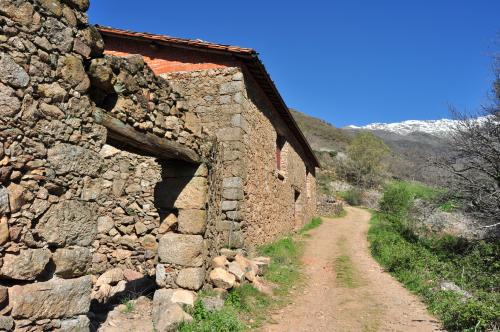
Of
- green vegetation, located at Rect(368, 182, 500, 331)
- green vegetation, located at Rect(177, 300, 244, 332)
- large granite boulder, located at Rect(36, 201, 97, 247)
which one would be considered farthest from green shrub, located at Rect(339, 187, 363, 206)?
large granite boulder, located at Rect(36, 201, 97, 247)

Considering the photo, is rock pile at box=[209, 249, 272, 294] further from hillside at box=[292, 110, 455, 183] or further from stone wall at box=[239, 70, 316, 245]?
hillside at box=[292, 110, 455, 183]

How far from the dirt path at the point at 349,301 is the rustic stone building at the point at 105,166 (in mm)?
1588

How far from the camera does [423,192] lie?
81.8ft

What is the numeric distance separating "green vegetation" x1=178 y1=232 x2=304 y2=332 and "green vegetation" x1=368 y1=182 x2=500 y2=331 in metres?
2.38

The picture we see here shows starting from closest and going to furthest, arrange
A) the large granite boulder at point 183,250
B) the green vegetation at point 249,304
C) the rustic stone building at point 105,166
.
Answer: the rustic stone building at point 105,166 → the green vegetation at point 249,304 → the large granite boulder at point 183,250

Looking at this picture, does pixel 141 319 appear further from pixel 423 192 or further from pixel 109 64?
pixel 423 192

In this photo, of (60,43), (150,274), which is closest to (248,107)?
(150,274)

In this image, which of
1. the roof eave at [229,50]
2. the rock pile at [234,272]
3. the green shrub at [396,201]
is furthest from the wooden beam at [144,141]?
the green shrub at [396,201]

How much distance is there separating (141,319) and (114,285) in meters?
1.92

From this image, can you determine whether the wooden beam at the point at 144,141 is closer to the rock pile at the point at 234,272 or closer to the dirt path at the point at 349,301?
the rock pile at the point at 234,272

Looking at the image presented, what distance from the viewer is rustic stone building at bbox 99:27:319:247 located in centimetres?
817

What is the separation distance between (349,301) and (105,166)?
4795mm

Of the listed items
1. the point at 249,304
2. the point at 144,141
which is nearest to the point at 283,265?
the point at 249,304

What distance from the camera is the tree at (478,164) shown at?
9.91m
